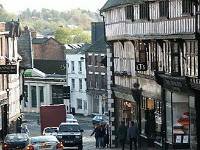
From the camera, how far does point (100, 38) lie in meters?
108

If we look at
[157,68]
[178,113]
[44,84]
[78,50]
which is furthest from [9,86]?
[44,84]

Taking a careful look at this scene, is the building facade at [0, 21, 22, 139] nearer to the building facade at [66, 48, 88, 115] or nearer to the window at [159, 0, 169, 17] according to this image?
the window at [159, 0, 169, 17]

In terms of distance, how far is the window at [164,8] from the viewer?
43.9 m

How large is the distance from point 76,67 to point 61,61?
11.1m

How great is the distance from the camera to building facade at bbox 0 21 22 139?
222 feet

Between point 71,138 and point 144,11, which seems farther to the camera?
point 71,138

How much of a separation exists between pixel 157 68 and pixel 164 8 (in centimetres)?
374

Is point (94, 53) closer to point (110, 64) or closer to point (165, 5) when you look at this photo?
point (110, 64)

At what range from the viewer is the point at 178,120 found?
42.8 meters

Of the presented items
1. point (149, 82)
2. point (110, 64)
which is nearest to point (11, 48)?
point (110, 64)

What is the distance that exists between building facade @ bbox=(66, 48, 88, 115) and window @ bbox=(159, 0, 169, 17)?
204ft

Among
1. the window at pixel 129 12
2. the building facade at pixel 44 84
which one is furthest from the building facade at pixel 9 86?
the building facade at pixel 44 84

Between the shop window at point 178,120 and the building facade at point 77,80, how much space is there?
207ft

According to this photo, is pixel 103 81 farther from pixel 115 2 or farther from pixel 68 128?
pixel 68 128
